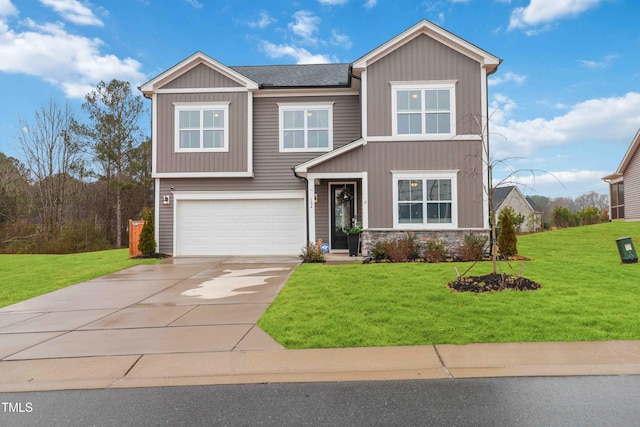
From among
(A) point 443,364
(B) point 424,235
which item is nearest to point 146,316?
(A) point 443,364

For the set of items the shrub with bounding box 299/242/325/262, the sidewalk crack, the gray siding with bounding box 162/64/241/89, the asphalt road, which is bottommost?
the asphalt road

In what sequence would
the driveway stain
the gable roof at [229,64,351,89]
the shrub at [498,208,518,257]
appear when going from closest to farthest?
the driveway stain, the shrub at [498,208,518,257], the gable roof at [229,64,351,89]

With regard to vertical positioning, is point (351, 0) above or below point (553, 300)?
above

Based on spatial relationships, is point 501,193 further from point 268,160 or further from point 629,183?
point 268,160

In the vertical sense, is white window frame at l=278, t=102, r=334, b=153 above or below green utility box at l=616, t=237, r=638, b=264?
above

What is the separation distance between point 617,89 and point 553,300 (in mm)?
20134

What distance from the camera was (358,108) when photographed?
583 inches

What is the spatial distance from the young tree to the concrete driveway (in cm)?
2085

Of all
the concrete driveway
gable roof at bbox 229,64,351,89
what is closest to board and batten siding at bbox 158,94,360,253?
gable roof at bbox 229,64,351,89

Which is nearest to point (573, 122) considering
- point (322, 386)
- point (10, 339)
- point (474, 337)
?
point (474, 337)

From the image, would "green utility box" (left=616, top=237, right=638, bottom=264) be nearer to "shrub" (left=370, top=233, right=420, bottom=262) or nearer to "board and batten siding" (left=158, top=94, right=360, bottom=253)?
"shrub" (left=370, top=233, right=420, bottom=262)

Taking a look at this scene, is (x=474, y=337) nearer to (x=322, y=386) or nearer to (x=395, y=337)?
(x=395, y=337)

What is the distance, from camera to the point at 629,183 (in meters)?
24.7

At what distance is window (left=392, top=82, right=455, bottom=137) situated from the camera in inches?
509
